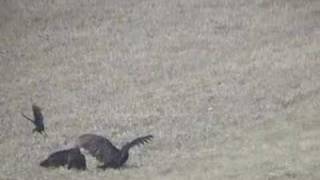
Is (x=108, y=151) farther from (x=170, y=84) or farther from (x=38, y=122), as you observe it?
(x=170, y=84)

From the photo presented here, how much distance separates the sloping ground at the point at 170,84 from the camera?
899cm

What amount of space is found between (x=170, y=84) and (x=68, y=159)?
152 inches

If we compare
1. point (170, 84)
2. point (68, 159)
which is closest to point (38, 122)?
point (68, 159)

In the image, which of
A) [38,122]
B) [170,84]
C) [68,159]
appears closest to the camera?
[68,159]

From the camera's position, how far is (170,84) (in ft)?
40.8

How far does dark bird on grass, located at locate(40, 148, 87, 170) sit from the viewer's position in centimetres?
871

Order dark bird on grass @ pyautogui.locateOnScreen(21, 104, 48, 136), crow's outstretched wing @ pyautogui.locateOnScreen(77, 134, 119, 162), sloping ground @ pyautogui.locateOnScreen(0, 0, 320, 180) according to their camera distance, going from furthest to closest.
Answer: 1. dark bird on grass @ pyautogui.locateOnScreen(21, 104, 48, 136)
2. sloping ground @ pyautogui.locateOnScreen(0, 0, 320, 180)
3. crow's outstretched wing @ pyautogui.locateOnScreen(77, 134, 119, 162)

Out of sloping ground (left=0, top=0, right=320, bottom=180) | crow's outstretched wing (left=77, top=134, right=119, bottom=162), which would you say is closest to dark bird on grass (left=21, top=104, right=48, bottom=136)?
sloping ground (left=0, top=0, right=320, bottom=180)

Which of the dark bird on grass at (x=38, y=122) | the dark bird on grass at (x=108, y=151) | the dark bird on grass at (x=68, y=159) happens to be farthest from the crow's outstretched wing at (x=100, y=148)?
the dark bird on grass at (x=38, y=122)

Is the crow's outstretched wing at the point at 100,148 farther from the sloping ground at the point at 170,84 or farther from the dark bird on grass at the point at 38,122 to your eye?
the dark bird on grass at the point at 38,122

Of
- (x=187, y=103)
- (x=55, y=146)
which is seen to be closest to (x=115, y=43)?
(x=187, y=103)

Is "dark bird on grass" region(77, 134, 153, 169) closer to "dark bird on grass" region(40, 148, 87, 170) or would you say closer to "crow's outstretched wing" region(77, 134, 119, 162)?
"crow's outstretched wing" region(77, 134, 119, 162)

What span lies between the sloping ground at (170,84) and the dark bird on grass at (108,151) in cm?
14

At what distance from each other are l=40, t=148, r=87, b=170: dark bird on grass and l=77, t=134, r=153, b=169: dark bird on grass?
0.54 ft
